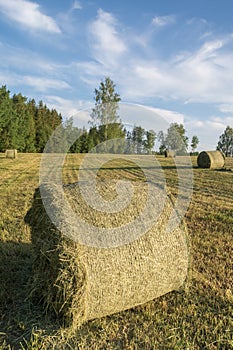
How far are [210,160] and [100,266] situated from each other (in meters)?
17.0

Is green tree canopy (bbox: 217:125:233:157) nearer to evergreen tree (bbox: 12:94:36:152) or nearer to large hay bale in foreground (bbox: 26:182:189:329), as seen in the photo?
evergreen tree (bbox: 12:94:36:152)

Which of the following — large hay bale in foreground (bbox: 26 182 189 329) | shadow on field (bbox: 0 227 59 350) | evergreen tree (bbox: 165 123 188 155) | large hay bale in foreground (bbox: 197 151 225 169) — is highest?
evergreen tree (bbox: 165 123 188 155)

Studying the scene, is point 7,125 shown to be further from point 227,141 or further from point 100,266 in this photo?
point 227,141

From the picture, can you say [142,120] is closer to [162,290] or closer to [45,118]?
[162,290]

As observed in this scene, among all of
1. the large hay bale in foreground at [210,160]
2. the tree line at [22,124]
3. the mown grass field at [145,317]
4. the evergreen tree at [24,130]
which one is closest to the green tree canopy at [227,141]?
the tree line at [22,124]

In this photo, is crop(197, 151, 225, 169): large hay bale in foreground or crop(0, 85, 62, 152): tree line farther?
crop(0, 85, 62, 152): tree line

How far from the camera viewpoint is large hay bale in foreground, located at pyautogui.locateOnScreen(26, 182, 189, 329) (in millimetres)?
3021

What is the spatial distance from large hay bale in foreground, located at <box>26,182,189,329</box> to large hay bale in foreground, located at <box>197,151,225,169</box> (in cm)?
1599

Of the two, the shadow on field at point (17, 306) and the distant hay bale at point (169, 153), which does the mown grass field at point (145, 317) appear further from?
the distant hay bale at point (169, 153)

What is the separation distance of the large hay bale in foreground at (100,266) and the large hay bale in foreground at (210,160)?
630 inches

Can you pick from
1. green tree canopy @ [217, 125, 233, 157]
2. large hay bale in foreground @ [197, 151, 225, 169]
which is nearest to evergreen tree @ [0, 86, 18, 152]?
large hay bale in foreground @ [197, 151, 225, 169]

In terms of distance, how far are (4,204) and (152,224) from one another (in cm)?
557

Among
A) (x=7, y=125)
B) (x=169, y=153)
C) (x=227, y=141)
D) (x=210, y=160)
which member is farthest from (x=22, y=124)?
(x=227, y=141)

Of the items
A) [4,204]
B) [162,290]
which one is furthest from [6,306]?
[4,204]
